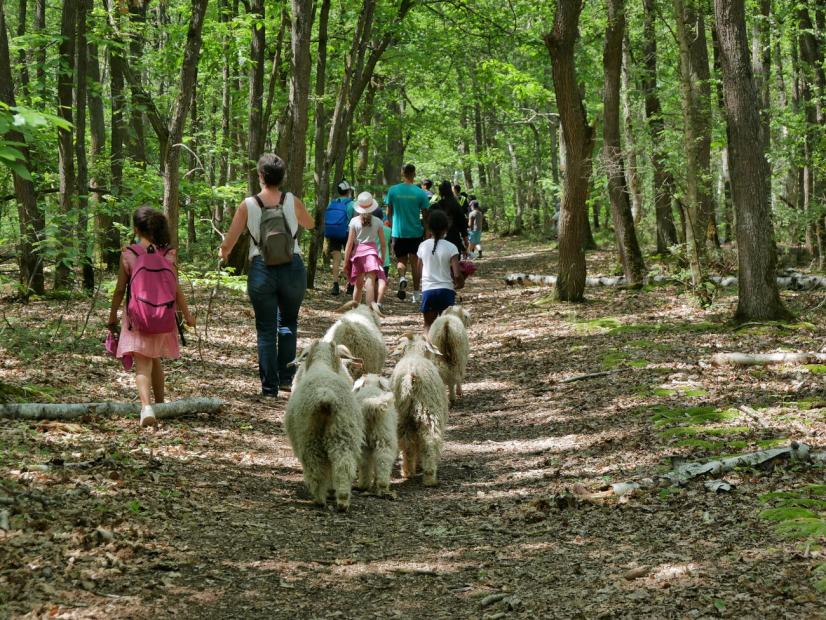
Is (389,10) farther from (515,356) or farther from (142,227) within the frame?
(142,227)

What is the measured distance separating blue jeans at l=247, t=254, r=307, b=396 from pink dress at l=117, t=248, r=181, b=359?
1489mm

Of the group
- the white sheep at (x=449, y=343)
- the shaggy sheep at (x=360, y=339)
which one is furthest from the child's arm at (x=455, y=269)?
the shaggy sheep at (x=360, y=339)

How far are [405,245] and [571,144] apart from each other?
3.98 metres

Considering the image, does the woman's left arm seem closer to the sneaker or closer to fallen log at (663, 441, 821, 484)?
the sneaker

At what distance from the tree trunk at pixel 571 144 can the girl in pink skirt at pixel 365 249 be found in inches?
177

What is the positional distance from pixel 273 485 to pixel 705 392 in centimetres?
482

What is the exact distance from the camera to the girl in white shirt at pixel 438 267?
10820 mm

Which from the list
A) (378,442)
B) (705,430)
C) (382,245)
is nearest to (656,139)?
(382,245)

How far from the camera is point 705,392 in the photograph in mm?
8914

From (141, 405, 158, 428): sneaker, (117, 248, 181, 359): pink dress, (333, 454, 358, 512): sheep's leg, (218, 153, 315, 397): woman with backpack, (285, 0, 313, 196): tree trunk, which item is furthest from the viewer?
(285, 0, 313, 196): tree trunk

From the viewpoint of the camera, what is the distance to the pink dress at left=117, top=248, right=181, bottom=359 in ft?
25.2

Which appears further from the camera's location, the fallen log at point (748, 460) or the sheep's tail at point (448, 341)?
the sheep's tail at point (448, 341)

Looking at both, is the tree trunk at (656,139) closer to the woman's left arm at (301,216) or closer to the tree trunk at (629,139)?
the tree trunk at (629,139)

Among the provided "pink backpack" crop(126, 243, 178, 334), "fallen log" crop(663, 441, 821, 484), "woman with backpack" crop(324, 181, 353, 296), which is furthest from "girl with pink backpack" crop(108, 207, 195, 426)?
"woman with backpack" crop(324, 181, 353, 296)
